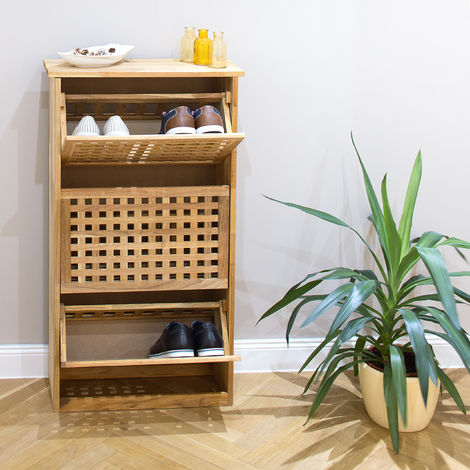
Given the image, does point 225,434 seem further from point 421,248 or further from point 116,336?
point 421,248

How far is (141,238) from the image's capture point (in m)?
2.24

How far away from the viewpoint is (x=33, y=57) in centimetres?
232

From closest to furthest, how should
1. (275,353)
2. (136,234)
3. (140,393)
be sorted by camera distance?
(136,234) → (140,393) → (275,353)

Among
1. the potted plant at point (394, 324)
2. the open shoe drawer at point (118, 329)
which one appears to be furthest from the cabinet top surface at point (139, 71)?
the open shoe drawer at point (118, 329)

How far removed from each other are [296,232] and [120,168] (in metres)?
0.68

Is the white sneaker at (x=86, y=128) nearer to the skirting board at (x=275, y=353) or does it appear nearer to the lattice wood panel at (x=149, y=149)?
the lattice wood panel at (x=149, y=149)

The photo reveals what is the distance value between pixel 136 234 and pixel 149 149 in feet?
0.90

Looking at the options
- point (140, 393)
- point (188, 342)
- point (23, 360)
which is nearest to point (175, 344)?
point (188, 342)

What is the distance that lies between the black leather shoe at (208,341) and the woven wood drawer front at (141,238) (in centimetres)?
15

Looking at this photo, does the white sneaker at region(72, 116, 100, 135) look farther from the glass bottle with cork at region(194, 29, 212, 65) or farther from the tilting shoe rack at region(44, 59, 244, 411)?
the glass bottle with cork at region(194, 29, 212, 65)

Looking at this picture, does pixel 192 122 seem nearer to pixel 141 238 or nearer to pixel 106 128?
pixel 106 128

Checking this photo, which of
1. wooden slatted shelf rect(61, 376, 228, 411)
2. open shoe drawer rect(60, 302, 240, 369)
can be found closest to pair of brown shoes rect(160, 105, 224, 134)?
open shoe drawer rect(60, 302, 240, 369)

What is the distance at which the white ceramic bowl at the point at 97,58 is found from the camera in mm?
2074

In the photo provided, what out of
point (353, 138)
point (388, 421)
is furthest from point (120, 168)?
point (388, 421)
